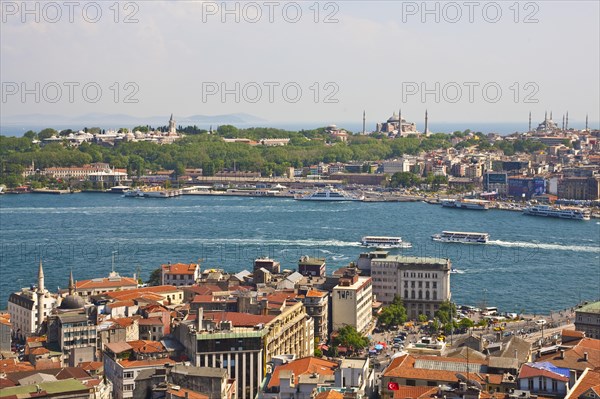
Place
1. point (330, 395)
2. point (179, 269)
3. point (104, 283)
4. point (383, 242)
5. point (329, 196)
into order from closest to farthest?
point (330, 395) < point (104, 283) < point (179, 269) < point (383, 242) < point (329, 196)

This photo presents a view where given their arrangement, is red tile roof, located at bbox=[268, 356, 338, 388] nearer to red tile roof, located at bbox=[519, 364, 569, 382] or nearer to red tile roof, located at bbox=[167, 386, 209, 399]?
red tile roof, located at bbox=[167, 386, 209, 399]

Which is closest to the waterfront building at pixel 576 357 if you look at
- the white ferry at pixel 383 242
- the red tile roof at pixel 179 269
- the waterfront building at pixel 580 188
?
the red tile roof at pixel 179 269

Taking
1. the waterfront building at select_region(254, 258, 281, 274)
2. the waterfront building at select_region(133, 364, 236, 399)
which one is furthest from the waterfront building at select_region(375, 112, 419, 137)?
the waterfront building at select_region(133, 364, 236, 399)

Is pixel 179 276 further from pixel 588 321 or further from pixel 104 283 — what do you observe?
pixel 588 321

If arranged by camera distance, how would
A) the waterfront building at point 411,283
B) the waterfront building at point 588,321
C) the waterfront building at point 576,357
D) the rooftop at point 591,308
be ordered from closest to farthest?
the waterfront building at point 576,357 < the waterfront building at point 588,321 < the rooftop at point 591,308 < the waterfront building at point 411,283

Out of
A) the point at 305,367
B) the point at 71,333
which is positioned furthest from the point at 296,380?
the point at 71,333

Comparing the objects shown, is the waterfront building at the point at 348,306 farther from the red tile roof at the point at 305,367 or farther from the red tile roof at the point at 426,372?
the red tile roof at the point at 426,372
